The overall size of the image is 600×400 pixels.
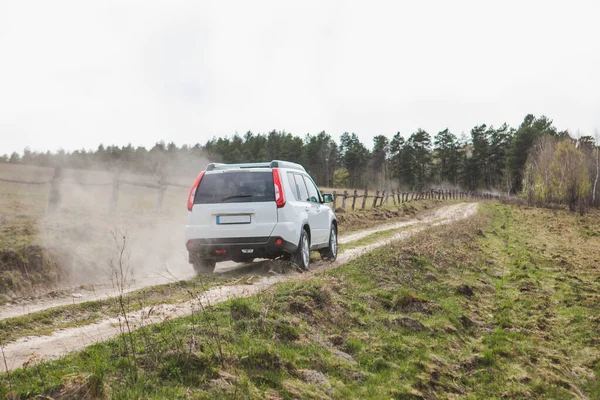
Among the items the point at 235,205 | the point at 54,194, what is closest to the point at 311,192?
the point at 235,205

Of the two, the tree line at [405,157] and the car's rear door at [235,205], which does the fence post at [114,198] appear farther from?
the tree line at [405,157]

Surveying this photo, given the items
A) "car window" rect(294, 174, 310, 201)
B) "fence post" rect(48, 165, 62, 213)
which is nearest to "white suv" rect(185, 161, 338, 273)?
"car window" rect(294, 174, 310, 201)

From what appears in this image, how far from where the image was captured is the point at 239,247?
30.3 ft

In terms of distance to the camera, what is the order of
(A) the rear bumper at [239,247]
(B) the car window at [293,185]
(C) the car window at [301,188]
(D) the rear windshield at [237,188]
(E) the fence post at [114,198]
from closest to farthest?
(A) the rear bumper at [239,247], (D) the rear windshield at [237,188], (B) the car window at [293,185], (C) the car window at [301,188], (E) the fence post at [114,198]

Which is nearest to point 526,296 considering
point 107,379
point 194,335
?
point 194,335

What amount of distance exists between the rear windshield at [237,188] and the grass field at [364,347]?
6.34ft

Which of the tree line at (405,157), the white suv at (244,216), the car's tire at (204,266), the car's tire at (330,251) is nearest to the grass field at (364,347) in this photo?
the white suv at (244,216)

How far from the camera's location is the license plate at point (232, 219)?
9.27m

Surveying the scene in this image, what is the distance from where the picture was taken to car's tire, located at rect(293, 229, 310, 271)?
9719mm

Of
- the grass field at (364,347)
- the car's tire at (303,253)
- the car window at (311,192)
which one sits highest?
the car window at (311,192)

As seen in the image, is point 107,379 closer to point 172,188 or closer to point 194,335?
point 194,335

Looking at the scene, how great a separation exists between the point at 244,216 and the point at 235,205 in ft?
0.86

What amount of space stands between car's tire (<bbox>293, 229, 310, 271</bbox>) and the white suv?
2cm

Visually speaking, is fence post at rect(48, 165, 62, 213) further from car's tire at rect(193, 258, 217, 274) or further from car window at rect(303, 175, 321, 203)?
car window at rect(303, 175, 321, 203)
